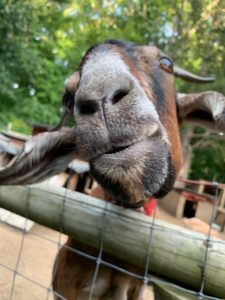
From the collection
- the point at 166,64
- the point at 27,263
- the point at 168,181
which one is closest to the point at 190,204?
the point at 27,263

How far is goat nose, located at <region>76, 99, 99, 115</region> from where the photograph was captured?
1940 mm

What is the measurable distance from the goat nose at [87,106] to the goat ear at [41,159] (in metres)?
0.45

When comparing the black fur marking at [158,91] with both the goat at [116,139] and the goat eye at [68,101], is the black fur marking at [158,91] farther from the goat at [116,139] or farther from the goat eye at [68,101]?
the goat eye at [68,101]

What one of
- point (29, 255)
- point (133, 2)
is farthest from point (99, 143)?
point (133, 2)

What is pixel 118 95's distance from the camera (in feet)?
6.65

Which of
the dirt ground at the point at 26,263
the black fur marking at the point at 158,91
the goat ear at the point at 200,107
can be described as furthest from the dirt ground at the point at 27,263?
the black fur marking at the point at 158,91

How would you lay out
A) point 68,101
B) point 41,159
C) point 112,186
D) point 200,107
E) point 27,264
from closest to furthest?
point 112,186 < point 41,159 < point 68,101 < point 200,107 < point 27,264

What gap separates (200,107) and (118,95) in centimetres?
128

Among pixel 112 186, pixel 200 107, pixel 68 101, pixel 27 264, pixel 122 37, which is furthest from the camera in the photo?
pixel 122 37

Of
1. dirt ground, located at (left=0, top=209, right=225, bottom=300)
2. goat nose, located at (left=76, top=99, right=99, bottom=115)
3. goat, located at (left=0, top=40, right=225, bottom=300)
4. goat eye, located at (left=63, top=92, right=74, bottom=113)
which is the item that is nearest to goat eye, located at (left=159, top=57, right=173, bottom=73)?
goat, located at (left=0, top=40, right=225, bottom=300)

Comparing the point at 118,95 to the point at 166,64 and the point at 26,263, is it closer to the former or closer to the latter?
the point at 166,64

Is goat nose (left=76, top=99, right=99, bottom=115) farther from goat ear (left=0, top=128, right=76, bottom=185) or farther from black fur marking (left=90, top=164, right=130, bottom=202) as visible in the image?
goat ear (left=0, top=128, right=76, bottom=185)

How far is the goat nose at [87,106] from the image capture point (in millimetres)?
1940

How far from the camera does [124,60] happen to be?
8.00 feet
